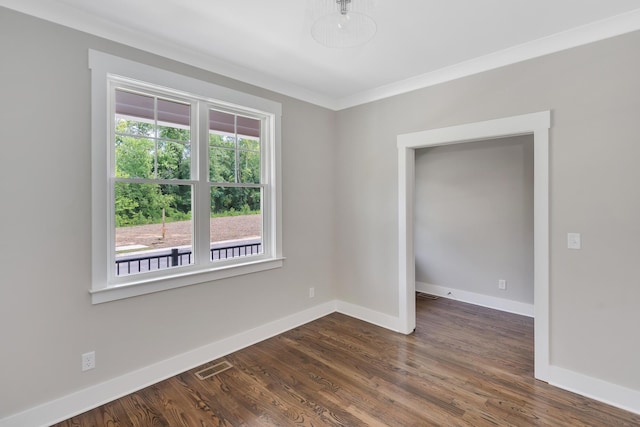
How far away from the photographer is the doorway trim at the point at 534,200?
99.2 inches

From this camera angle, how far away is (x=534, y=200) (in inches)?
104

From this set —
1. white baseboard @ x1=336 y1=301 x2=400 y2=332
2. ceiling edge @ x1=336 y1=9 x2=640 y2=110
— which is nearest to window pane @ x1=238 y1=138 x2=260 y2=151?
ceiling edge @ x1=336 y1=9 x2=640 y2=110

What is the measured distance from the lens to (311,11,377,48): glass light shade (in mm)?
1701

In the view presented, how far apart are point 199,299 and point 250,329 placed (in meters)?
0.67

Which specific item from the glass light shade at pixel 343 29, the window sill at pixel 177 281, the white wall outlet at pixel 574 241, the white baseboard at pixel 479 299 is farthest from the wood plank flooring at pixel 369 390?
the glass light shade at pixel 343 29

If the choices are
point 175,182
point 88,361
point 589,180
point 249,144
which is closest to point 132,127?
point 175,182

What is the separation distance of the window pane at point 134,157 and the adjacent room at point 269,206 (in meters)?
0.01

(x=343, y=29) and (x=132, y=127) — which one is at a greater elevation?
(x=343, y=29)

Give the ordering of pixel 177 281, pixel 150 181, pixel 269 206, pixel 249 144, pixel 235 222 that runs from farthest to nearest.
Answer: pixel 269 206, pixel 249 144, pixel 235 222, pixel 177 281, pixel 150 181

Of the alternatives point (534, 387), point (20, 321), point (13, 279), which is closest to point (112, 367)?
point (20, 321)

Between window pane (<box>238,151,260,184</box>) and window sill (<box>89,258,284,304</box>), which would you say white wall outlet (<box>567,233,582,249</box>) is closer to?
window sill (<box>89,258,284,304</box>)

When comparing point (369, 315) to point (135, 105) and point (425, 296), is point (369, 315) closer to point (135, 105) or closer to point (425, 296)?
point (425, 296)

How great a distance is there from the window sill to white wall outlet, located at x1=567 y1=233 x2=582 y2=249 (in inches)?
102

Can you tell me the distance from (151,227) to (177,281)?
0.50 meters
